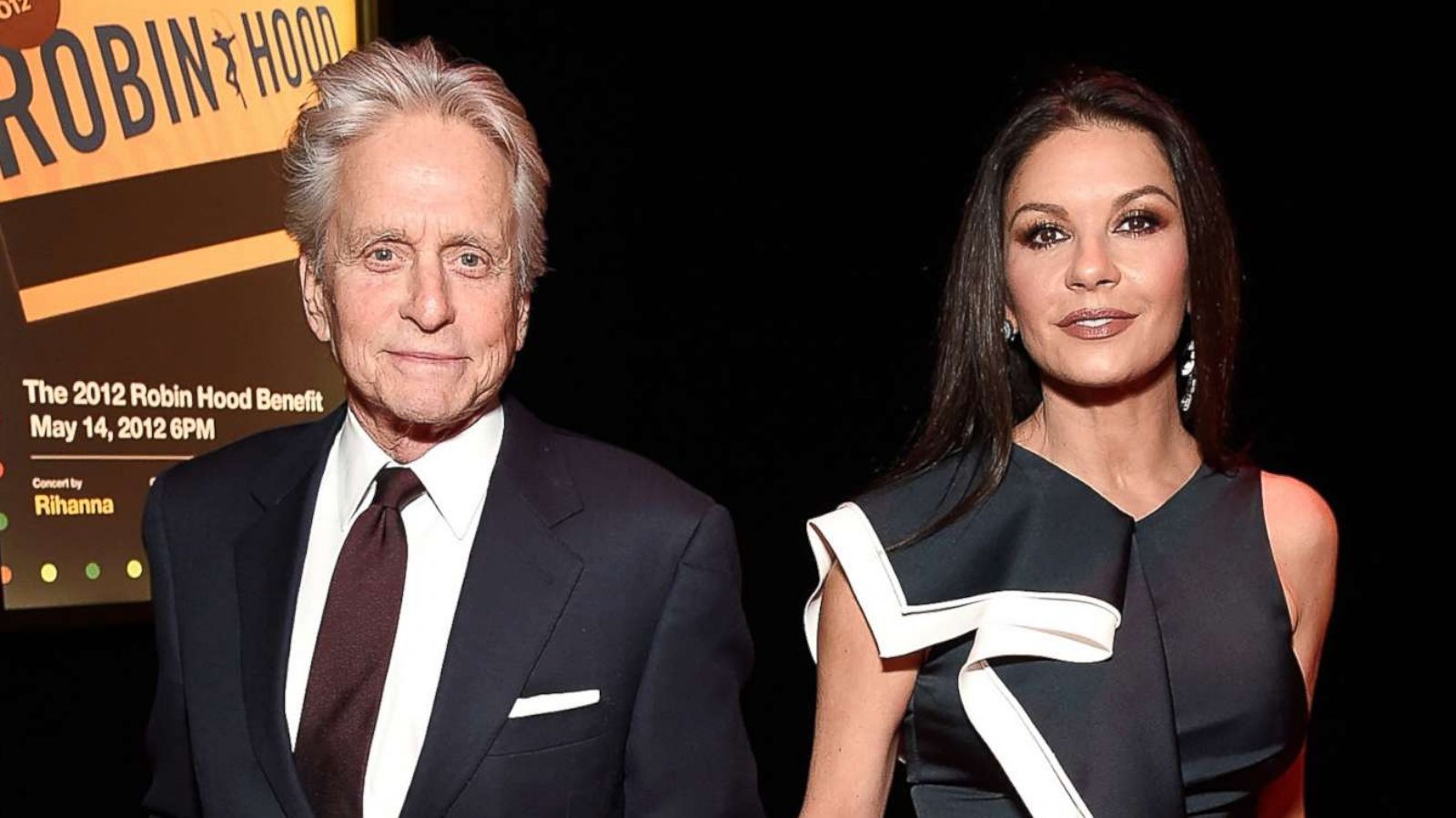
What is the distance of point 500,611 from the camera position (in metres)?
2.04

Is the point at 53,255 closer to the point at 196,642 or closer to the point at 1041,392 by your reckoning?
the point at 196,642

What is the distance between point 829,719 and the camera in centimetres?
233

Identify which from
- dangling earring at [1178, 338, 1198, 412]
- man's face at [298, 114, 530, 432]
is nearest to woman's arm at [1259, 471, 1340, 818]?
dangling earring at [1178, 338, 1198, 412]

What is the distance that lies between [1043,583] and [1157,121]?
1.96 feet

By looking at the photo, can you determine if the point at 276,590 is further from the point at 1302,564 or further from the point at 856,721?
the point at 1302,564

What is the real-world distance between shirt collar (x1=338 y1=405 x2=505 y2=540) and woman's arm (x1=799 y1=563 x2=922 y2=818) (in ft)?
1.65

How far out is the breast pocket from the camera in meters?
2.00

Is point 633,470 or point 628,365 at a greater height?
point 633,470

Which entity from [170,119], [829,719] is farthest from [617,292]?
[829,719]

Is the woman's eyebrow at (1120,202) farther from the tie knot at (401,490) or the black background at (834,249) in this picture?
the black background at (834,249)

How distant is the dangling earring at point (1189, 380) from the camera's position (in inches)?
93.8

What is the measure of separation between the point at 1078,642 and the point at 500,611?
0.73m

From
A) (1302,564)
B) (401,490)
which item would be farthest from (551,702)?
(1302,564)

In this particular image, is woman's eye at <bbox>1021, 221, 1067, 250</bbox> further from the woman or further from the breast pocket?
the breast pocket
